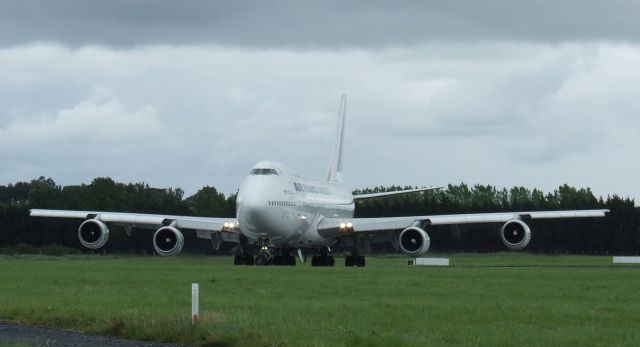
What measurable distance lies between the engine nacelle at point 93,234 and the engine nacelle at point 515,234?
787 inches

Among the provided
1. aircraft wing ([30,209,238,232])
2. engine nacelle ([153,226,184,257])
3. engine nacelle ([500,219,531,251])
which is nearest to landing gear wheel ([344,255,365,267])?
aircraft wing ([30,209,238,232])

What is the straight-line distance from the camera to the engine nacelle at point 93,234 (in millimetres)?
66375

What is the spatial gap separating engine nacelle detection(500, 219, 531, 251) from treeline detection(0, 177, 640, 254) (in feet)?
51.1

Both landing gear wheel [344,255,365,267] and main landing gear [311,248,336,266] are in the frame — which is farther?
main landing gear [311,248,336,266]

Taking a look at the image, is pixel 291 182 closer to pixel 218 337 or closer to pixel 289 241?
pixel 289 241

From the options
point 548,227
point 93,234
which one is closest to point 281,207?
point 93,234

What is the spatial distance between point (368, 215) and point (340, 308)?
100 meters

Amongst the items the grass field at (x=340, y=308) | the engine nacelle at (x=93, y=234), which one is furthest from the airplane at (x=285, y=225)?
the grass field at (x=340, y=308)

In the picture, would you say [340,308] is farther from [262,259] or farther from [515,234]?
[515,234]

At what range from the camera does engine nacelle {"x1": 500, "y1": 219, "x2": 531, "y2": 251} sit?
6506cm

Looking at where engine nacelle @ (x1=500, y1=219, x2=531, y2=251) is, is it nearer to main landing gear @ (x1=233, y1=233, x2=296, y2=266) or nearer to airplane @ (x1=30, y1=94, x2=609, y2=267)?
airplane @ (x1=30, y1=94, x2=609, y2=267)

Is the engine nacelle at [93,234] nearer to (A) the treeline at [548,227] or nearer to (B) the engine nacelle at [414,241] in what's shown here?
(B) the engine nacelle at [414,241]

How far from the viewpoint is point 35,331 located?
25.1m

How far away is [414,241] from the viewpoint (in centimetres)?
6512
